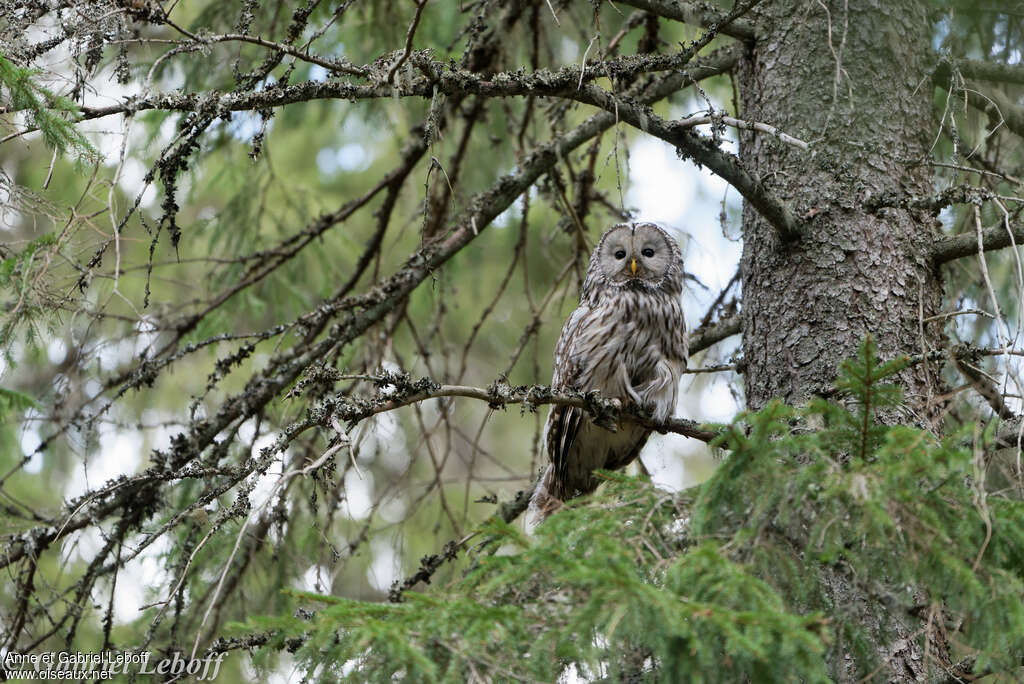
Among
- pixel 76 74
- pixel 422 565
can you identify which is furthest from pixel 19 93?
pixel 422 565

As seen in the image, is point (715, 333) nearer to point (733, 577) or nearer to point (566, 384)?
point (566, 384)

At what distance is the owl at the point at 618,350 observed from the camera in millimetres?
4273

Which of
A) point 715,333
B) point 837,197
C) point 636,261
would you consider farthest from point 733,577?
point 636,261

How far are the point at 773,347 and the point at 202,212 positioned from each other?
7215 mm

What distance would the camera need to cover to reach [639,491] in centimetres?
229

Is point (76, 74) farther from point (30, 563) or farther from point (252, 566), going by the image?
point (252, 566)

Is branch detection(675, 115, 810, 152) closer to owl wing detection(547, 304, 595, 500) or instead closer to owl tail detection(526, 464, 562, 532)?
owl wing detection(547, 304, 595, 500)

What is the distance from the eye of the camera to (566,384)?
14.5 feet

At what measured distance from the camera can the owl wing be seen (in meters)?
4.37

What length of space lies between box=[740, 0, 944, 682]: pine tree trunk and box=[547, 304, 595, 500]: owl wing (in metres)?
0.89

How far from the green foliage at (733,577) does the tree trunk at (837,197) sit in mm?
1238

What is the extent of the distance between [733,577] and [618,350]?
2.47 meters

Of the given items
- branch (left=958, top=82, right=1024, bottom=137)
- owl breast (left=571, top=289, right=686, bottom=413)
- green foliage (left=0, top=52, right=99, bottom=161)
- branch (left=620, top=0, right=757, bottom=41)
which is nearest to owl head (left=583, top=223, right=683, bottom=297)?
owl breast (left=571, top=289, right=686, bottom=413)

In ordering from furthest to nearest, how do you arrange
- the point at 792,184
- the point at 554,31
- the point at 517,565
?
the point at 554,31 → the point at 792,184 → the point at 517,565
